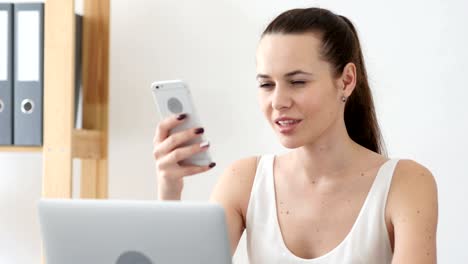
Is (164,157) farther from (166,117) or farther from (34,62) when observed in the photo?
(34,62)

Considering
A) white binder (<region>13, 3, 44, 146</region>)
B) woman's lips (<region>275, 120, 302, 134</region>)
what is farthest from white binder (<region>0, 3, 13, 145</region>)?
woman's lips (<region>275, 120, 302, 134</region>)

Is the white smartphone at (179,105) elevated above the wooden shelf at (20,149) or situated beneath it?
elevated above

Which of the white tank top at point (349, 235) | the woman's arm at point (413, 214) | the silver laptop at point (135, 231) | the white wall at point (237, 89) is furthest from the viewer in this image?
the white wall at point (237, 89)

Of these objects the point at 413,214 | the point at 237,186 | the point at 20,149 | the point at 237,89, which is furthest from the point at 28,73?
the point at 413,214

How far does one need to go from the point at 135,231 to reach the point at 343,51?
31.6 inches

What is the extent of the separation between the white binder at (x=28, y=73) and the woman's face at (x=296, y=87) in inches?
36.9

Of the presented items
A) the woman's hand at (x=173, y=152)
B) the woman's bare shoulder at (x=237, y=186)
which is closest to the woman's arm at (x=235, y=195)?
the woman's bare shoulder at (x=237, y=186)

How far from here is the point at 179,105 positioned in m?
1.59

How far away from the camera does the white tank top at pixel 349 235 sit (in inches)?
65.6

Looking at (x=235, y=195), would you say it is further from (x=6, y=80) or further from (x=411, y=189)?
(x=6, y=80)

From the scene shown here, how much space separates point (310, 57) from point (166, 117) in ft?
0.98

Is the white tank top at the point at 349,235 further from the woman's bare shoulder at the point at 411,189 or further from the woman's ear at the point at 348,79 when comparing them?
the woman's ear at the point at 348,79

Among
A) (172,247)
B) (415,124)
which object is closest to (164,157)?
(172,247)

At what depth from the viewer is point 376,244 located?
1670mm
